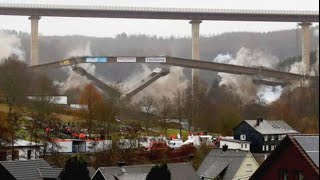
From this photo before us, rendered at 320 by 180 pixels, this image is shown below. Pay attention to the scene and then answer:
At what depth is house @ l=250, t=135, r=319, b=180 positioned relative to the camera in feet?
31.6

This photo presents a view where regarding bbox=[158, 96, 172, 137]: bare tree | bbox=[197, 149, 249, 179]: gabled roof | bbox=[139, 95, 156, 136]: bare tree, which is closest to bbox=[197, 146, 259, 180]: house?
bbox=[197, 149, 249, 179]: gabled roof

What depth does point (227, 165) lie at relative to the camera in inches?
757

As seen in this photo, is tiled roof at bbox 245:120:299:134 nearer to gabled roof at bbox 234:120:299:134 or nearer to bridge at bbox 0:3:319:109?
gabled roof at bbox 234:120:299:134

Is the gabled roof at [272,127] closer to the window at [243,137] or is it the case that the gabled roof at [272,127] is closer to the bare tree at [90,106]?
the window at [243,137]

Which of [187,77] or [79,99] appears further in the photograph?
[187,77]

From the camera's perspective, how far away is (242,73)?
4412 cm

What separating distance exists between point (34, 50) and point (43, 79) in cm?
1275

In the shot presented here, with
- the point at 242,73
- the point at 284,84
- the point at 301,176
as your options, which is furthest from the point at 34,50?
the point at 301,176

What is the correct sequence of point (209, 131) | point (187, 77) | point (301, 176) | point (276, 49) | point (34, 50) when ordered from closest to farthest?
point (301, 176)
point (209, 131)
point (34, 50)
point (187, 77)
point (276, 49)

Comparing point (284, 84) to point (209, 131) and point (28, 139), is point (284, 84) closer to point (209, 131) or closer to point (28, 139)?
point (209, 131)

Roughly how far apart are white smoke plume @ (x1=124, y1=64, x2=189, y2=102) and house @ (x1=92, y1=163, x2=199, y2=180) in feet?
85.8

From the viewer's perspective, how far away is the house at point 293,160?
9.64 meters

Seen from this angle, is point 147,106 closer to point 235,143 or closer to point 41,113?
point 235,143

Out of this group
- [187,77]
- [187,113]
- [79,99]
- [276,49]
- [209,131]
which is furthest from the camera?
[276,49]
